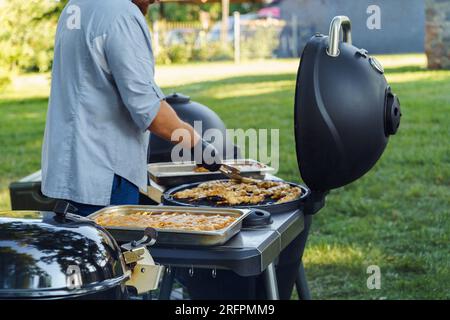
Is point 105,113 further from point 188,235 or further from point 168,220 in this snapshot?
point 188,235

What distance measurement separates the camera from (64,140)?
289 centimetres

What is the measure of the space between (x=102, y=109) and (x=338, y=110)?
88 centimetres

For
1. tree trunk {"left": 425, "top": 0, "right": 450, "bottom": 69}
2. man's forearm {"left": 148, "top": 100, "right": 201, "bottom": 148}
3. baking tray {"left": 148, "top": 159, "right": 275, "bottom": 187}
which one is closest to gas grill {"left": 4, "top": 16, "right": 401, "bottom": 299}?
man's forearm {"left": 148, "top": 100, "right": 201, "bottom": 148}

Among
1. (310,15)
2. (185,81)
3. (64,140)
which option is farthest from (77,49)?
(310,15)

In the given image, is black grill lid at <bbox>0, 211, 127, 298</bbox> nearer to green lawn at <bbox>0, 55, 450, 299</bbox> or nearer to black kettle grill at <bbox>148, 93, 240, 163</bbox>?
black kettle grill at <bbox>148, 93, 240, 163</bbox>

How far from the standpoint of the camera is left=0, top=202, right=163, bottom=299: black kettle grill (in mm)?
1570

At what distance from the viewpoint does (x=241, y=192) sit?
2.95 meters

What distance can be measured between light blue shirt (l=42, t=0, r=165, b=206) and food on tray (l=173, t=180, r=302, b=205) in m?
0.23

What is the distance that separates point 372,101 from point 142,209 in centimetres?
87

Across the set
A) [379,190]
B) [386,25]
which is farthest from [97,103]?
[386,25]

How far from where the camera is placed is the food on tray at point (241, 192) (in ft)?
9.29
